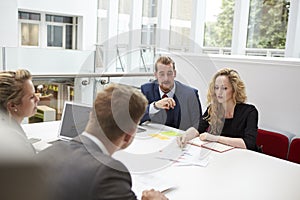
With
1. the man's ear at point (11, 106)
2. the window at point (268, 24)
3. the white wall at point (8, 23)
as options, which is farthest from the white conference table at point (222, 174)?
the white wall at point (8, 23)

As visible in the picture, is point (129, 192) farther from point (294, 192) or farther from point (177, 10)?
point (177, 10)

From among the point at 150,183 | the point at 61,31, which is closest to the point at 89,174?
the point at 150,183

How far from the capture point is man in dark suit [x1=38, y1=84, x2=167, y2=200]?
2.80ft

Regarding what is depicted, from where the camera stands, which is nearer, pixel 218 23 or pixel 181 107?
pixel 181 107

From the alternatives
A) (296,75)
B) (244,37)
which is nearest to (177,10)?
(244,37)

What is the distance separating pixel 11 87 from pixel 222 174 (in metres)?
1.12

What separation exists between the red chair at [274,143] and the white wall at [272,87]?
0.99ft

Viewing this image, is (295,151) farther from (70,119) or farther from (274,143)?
(70,119)

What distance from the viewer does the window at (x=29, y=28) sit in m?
8.54

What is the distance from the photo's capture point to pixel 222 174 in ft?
5.23

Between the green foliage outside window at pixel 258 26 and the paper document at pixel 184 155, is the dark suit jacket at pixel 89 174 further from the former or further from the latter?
the green foliage outside window at pixel 258 26

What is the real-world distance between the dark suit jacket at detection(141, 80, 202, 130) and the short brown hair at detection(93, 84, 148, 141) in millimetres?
1437

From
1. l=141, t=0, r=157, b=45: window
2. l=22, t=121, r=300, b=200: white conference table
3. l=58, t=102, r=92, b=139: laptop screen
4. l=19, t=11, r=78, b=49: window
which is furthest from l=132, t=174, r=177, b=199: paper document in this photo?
l=19, t=11, r=78, b=49: window

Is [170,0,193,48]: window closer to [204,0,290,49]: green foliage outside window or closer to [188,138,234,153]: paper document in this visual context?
[204,0,290,49]: green foliage outside window
